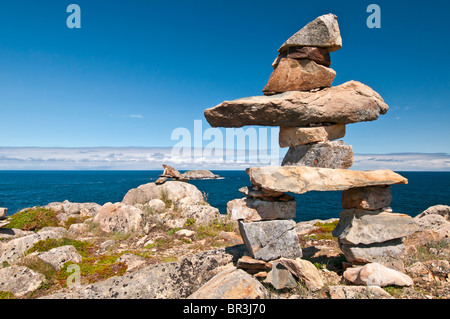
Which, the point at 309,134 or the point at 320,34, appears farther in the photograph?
the point at 309,134

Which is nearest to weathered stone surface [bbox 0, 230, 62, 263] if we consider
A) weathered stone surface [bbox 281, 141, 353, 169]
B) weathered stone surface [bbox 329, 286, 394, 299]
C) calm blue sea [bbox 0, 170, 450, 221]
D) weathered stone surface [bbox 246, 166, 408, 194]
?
weathered stone surface [bbox 246, 166, 408, 194]

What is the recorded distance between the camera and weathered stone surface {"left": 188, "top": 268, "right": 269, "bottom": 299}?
5.56 metres

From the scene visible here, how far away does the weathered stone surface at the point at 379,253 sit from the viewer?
295 inches

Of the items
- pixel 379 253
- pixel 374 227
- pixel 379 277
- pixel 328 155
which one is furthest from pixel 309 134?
pixel 379 277

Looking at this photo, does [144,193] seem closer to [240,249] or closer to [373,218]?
[240,249]

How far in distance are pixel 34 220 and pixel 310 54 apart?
1777 cm

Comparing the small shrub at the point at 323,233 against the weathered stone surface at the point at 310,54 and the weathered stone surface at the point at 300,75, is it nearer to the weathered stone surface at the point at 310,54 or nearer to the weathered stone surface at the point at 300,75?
the weathered stone surface at the point at 300,75

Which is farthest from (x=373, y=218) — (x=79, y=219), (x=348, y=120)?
(x=79, y=219)

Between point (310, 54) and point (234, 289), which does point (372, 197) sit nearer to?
point (310, 54)

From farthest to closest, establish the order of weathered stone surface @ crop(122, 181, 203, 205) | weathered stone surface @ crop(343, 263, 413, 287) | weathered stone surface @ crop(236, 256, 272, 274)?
weathered stone surface @ crop(122, 181, 203, 205), weathered stone surface @ crop(236, 256, 272, 274), weathered stone surface @ crop(343, 263, 413, 287)

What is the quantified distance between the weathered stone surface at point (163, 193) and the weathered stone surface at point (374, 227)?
1197cm

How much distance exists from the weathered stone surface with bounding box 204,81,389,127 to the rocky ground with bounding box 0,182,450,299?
428 cm

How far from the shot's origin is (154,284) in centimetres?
636

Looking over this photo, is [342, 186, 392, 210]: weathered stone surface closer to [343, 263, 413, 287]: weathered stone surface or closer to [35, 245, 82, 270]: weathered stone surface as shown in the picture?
[343, 263, 413, 287]: weathered stone surface
